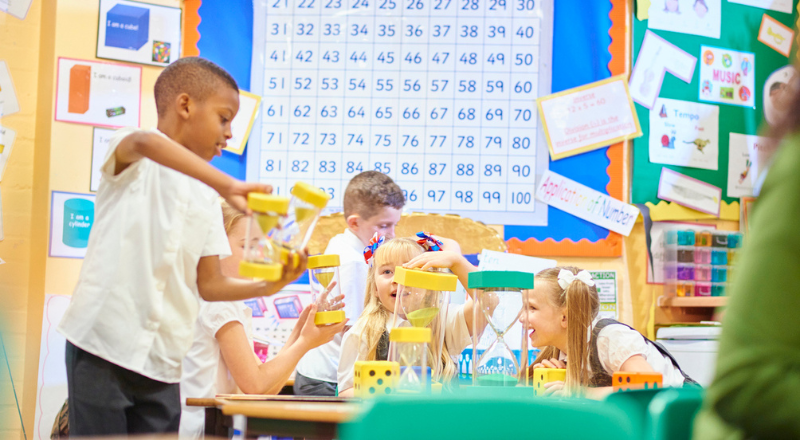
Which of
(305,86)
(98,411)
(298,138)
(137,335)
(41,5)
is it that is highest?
(41,5)

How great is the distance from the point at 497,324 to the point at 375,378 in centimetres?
49

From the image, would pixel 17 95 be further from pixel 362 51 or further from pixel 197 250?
pixel 197 250

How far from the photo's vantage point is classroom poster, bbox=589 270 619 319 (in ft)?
11.0

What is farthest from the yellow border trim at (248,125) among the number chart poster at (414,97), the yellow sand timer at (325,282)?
the yellow sand timer at (325,282)

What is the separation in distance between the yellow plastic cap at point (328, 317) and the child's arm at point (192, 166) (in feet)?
2.09

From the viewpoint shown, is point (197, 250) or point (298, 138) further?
point (298, 138)

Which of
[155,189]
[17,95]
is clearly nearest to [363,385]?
[155,189]

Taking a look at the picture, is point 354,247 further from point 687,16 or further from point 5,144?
point 687,16

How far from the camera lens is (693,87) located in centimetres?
348

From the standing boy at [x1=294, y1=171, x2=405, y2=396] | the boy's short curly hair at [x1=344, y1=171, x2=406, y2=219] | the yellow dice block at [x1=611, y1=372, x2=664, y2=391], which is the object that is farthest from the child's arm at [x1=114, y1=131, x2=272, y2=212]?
the boy's short curly hair at [x1=344, y1=171, x2=406, y2=219]

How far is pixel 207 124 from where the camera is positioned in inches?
62.5

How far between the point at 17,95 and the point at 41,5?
0.44 meters

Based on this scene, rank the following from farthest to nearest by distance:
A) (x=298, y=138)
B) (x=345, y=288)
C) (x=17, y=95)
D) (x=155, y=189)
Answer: (x=298, y=138)
(x=17, y=95)
(x=345, y=288)
(x=155, y=189)

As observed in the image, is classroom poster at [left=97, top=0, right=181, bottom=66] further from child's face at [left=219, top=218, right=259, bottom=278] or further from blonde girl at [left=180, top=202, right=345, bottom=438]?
blonde girl at [left=180, top=202, right=345, bottom=438]
